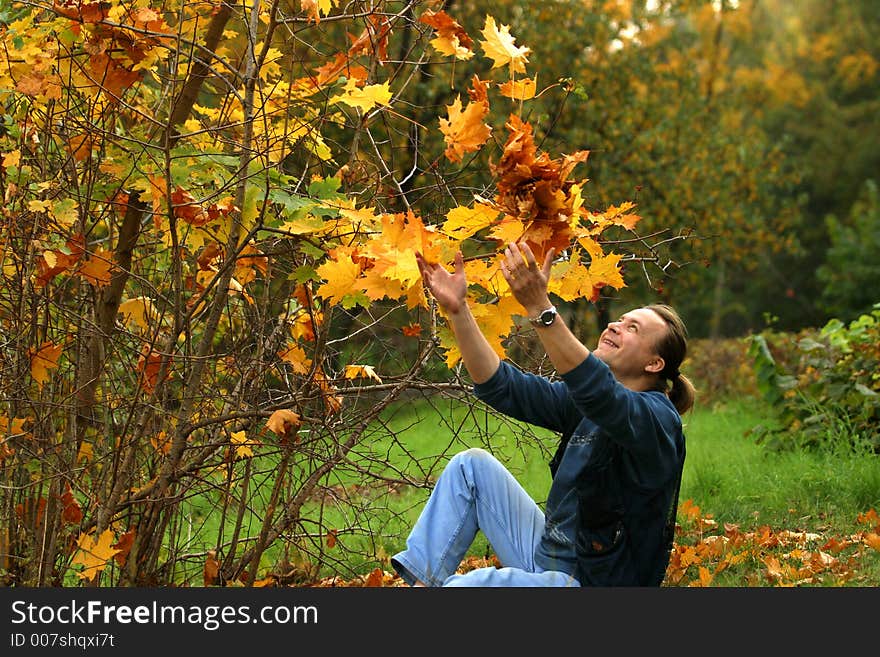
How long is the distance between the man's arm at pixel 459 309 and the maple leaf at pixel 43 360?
3.90 feet

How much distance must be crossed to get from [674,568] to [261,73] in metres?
2.25

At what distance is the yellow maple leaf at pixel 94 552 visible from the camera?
2.88m

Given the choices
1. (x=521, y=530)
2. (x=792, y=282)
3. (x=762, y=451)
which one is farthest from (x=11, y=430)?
(x=792, y=282)

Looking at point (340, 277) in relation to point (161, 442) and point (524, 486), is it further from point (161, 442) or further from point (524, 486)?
point (524, 486)

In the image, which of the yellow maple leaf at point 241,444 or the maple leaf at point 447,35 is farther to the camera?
the yellow maple leaf at point 241,444

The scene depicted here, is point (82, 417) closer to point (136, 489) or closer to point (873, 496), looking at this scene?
point (136, 489)

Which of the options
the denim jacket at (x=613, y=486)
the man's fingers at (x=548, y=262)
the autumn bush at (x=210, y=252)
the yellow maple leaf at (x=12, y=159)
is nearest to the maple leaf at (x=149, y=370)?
the autumn bush at (x=210, y=252)

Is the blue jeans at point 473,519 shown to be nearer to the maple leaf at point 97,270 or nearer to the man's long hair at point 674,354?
the man's long hair at point 674,354

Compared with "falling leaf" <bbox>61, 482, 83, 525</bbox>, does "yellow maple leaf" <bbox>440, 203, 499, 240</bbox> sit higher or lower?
higher

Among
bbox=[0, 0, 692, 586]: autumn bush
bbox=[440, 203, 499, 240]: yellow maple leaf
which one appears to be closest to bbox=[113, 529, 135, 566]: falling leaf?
bbox=[0, 0, 692, 586]: autumn bush

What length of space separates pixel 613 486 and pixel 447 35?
1.28 m

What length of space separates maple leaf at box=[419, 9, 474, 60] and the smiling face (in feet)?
2.88

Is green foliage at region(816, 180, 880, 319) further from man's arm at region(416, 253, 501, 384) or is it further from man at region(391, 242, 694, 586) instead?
man's arm at region(416, 253, 501, 384)

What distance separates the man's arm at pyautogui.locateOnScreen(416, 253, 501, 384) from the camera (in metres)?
2.49
